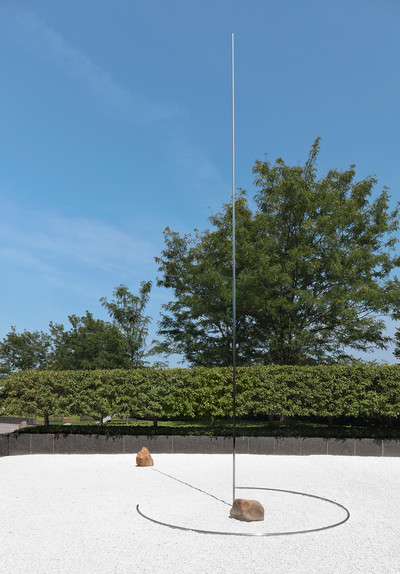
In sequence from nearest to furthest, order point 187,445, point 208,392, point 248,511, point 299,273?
point 248,511 < point 187,445 < point 208,392 < point 299,273

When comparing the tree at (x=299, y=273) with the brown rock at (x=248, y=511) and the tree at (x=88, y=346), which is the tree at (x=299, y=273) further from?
the brown rock at (x=248, y=511)

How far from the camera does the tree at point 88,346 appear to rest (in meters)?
28.5

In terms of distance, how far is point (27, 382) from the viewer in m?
16.1

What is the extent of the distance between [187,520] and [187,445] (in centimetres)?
755

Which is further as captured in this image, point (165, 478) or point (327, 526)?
point (165, 478)

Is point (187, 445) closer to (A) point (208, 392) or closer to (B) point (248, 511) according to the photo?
(A) point (208, 392)

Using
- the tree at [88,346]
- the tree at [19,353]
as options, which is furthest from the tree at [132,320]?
the tree at [19,353]

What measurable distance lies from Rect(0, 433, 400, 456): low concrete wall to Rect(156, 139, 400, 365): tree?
7.95 meters

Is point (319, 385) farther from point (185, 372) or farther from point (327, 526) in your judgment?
point (327, 526)

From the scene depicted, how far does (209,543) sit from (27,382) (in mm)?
11763

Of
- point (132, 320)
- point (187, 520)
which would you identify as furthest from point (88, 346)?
point (187, 520)

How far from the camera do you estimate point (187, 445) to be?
47.0 feet

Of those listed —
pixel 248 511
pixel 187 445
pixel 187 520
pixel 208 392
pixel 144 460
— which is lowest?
pixel 187 445

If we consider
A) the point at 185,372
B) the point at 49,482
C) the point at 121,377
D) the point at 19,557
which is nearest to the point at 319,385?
the point at 185,372
